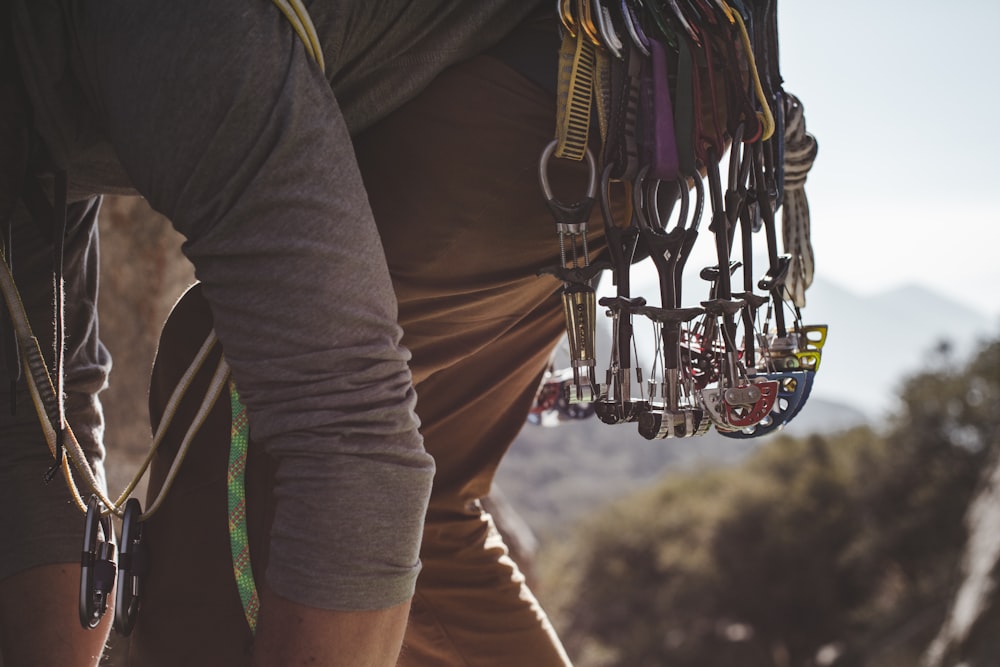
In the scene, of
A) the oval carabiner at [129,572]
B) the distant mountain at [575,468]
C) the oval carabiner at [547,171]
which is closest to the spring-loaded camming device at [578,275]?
the oval carabiner at [547,171]

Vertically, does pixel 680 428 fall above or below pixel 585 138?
below

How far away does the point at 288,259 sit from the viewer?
2.44 ft

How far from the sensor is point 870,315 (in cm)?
3466

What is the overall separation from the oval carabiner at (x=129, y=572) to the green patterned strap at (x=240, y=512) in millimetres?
120

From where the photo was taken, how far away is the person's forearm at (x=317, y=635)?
2.52 feet

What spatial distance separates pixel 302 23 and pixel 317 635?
505 mm

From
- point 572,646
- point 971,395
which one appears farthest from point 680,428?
point 572,646

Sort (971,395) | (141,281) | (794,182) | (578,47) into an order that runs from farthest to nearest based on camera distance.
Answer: (971,395) → (141,281) → (794,182) → (578,47)

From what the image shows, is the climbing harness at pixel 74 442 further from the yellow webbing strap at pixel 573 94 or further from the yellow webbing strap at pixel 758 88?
the yellow webbing strap at pixel 758 88

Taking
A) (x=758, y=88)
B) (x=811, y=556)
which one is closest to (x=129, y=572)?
(x=758, y=88)

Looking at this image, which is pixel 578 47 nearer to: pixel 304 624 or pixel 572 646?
pixel 304 624

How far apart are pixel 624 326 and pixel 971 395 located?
48.6ft

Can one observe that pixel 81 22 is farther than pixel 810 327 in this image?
No

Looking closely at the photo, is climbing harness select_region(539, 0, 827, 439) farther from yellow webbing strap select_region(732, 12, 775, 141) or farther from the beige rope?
the beige rope
